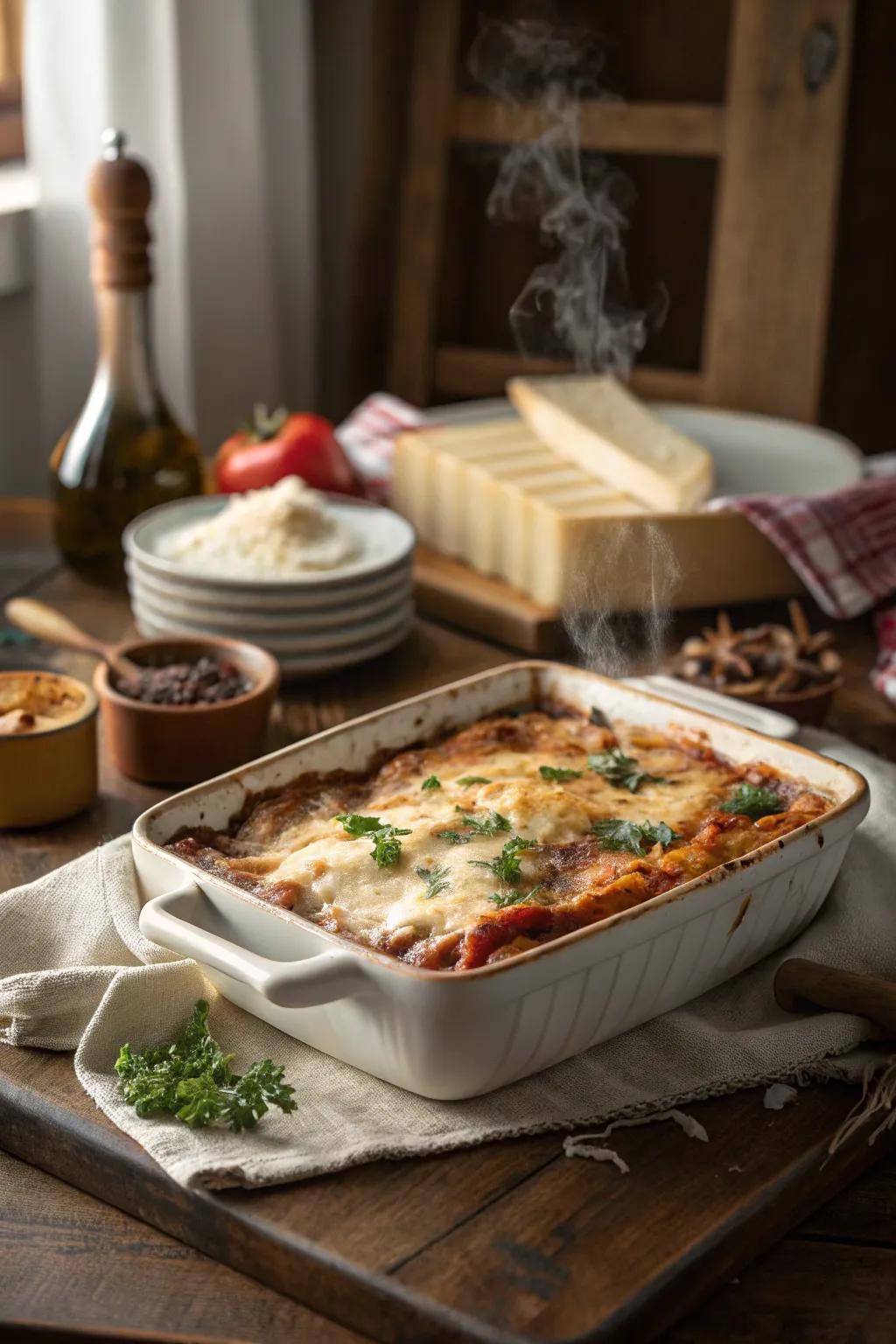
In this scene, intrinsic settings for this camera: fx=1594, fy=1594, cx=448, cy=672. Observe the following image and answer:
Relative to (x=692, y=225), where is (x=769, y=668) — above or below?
below

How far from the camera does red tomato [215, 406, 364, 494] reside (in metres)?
2.38

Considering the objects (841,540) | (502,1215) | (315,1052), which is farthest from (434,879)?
(841,540)

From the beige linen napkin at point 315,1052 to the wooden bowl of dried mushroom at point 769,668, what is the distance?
14.5 inches

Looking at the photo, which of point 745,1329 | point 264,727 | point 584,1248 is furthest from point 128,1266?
point 264,727

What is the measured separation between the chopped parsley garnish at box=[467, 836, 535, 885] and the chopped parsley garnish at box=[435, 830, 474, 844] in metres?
0.03

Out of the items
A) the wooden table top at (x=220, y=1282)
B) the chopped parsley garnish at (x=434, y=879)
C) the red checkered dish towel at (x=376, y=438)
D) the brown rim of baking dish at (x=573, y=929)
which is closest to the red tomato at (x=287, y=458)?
the red checkered dish towel at (x=376, y=438)

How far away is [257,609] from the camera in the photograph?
6.40 ft

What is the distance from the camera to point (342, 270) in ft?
11.4

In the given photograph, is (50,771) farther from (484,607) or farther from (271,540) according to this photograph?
(484,607)

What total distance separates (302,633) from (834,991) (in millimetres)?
889

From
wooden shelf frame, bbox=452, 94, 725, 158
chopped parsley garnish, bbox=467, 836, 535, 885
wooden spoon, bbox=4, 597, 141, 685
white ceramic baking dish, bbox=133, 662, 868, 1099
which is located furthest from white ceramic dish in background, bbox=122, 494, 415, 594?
wooden shelf frame, bbox=452, 94, 725, 158

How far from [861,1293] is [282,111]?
8.38ft

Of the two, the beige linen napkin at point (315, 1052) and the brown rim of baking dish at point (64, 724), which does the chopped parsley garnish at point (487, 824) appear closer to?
the beige linen napkin at point (315, 1052)

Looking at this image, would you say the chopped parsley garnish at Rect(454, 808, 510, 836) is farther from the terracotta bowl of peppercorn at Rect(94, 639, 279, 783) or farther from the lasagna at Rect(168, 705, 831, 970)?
the terracotta bowl of peppercorn at Rect(94, 639, 279, 783)
